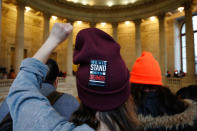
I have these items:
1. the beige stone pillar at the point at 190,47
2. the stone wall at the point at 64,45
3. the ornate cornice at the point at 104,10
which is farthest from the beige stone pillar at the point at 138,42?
the beige stone pillar at the point at 190,47

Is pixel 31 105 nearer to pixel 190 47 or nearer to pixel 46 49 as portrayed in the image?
pixel 46 49

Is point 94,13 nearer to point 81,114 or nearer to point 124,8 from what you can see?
point 124,8

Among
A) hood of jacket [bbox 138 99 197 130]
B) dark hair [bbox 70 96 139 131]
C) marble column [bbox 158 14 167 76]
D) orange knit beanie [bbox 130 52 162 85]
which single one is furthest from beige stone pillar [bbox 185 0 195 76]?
dark hair [bbox 70 96 139 131]

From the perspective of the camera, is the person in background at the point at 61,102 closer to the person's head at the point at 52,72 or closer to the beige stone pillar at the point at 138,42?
the person's head at the point at 52,72

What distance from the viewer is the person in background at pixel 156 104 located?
1.91 m

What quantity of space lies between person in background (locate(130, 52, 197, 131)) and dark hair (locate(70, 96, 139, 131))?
99 cm

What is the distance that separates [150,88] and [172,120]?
0.62 meters

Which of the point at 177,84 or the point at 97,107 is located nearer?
the point at 97,107

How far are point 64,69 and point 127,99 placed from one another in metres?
25.1

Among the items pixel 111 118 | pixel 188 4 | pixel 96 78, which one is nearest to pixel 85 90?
pixel 96 78

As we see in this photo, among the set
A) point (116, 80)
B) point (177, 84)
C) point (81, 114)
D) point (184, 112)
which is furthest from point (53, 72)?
point (177, 84)

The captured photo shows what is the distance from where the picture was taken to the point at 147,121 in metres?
1.95

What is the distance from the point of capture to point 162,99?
2158 mm

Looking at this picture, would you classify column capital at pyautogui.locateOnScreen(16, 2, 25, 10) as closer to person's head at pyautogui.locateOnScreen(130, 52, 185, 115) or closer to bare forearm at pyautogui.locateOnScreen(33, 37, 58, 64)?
person's head at pyautogui.locateOnScreen(130, 52, 185, 115)
